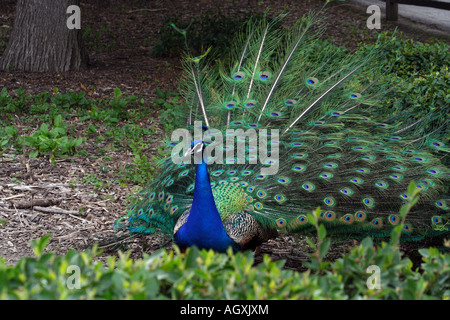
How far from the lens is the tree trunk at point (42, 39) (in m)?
9.10

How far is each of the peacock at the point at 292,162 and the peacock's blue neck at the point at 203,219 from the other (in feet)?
0.09

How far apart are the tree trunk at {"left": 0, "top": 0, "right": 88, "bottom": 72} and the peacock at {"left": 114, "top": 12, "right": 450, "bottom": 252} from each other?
4612 mm

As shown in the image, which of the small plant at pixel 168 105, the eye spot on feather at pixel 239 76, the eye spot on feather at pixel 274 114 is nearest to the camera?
the eye spot on feather at pixel 274 114

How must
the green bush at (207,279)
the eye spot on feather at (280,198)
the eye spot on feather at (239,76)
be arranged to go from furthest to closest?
1. the eye spot on feather at (239,76)
2. the eye spot on feather at (280,198)
3. the green bush at (207,279)

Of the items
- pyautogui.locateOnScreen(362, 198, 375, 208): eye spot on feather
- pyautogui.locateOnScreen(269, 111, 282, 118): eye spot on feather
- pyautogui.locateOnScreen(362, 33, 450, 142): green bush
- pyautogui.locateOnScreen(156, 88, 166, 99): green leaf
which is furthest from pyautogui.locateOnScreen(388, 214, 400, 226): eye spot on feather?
pyautogui.locateOnScreen(156, 88, 166, 99): green leaf

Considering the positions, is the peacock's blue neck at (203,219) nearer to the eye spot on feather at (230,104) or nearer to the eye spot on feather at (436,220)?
the eye spot on feather at (230,104)

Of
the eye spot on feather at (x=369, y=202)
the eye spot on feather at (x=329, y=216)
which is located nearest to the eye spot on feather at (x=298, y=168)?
the eye spot on feather at (x=329, y=216)

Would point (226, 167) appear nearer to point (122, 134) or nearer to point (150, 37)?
point (122, 134)

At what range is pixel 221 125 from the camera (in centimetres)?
512

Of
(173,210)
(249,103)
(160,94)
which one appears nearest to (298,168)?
(249,103)

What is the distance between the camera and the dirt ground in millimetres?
5219

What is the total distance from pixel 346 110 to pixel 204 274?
3202 millimetres

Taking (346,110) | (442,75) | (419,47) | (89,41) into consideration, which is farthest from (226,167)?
(89,41)

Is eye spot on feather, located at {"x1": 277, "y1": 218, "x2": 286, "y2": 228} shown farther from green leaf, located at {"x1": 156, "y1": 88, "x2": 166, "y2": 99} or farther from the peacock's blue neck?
green leaf, located at {"x1": 156, "y1": 88, "x2": 166, "y2": 99}
